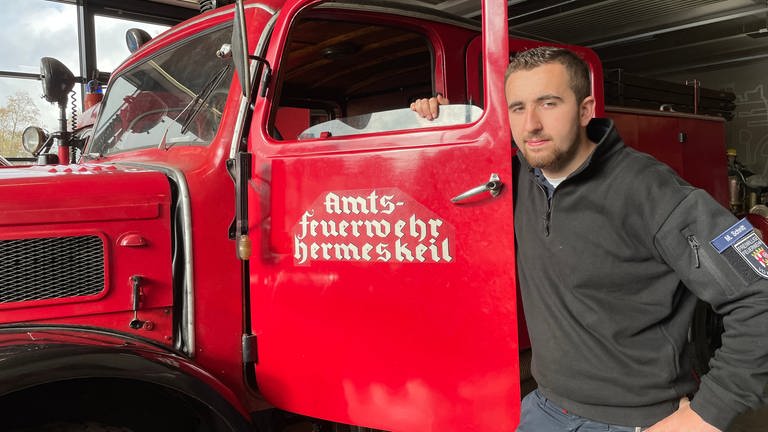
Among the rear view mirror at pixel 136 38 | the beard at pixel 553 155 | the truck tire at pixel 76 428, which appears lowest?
the truck tire at pixel 76 428

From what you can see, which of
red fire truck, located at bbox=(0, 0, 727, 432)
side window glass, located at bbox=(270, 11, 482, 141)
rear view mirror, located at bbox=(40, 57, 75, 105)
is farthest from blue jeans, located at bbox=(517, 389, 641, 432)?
rear view mirror, located at bbox=(40, 57, 75, 105)

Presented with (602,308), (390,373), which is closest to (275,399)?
(390,373)

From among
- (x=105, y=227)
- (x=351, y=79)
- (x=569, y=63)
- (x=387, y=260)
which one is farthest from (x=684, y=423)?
(x=351, y=79)

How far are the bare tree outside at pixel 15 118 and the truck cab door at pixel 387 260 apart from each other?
6.69 metres

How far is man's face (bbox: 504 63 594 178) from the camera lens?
1378 mm

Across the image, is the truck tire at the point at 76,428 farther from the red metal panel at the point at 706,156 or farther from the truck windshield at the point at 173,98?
the red metal panel at the point at 706,156

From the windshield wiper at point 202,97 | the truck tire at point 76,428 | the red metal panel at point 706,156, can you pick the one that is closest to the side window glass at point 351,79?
the windshield wiper at point 202,97

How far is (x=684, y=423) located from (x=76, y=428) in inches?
60.2

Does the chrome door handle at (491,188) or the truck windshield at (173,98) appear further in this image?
the truck windshield at (173,98)

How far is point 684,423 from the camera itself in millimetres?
1185

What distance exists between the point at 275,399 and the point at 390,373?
0.44 meters

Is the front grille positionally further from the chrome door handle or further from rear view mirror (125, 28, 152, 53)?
rear view mirror (125, 28, 152, 53)

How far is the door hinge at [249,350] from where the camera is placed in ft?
6.72

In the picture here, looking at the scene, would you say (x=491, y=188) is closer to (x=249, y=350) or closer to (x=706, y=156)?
(x=249, y=350)
